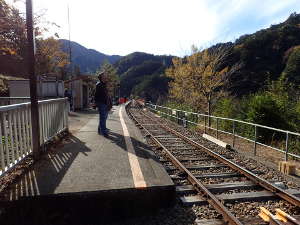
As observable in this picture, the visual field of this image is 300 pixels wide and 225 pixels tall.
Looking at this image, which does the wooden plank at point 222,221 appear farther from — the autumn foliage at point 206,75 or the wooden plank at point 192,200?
the autumn foliage at point 206,75

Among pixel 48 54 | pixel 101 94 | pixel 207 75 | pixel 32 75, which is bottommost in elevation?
pixel 101 94

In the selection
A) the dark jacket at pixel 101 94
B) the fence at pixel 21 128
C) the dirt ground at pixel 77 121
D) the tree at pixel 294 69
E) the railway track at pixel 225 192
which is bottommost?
the railway track at pixel 225 192

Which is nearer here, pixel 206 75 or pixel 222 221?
pixel 222 221

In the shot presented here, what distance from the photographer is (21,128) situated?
189 inches

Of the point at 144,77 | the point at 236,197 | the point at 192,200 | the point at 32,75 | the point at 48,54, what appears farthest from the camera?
the point at 144,77

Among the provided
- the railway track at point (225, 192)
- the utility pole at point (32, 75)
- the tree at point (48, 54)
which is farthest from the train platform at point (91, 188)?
the tree at point (48, 54)

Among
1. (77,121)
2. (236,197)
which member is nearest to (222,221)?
(236,197)

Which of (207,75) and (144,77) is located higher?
(144,77)

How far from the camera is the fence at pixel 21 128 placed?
3.93 metres

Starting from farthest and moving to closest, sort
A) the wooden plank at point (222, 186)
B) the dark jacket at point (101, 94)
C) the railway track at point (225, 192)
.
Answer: the dark jacket at point (101, 94) < the wooden plank at point (222, 186) < the railway track at point (225, 192)

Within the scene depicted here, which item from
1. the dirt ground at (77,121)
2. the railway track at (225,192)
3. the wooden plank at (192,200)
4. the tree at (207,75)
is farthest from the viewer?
the tree at (207,75)

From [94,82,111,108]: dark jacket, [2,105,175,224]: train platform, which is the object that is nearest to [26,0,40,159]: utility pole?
[2,105,175,224]: train platform

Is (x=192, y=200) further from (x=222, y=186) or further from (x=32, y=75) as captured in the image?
(x=32, y=75)

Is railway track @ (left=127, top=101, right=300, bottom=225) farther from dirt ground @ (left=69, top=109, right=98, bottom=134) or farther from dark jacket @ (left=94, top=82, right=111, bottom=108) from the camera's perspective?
dirt ground @ (left=69, top=109, right=98, bottom=134)
